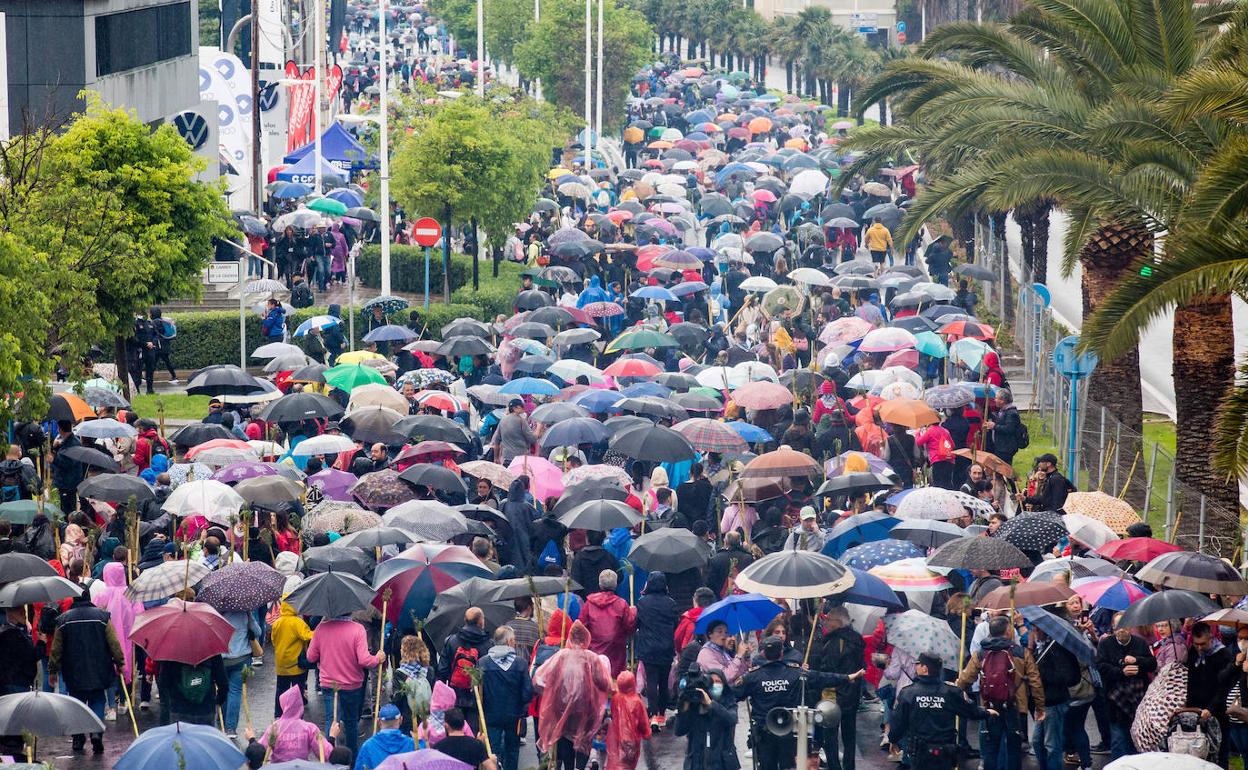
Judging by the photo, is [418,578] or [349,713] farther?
[418,578]

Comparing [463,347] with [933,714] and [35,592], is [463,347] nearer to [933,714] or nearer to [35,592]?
[35,592]

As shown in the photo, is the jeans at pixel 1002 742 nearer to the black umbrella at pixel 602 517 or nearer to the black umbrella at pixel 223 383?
the black umbrella at pixel 602 517

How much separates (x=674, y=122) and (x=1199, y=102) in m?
54.4

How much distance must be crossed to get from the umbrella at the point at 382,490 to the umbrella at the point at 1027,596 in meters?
6.16

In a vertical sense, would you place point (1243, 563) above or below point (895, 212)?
below

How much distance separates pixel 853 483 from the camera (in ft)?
62.8

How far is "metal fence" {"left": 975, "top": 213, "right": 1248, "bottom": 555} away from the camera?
1927cm

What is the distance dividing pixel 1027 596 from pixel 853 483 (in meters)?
4.57

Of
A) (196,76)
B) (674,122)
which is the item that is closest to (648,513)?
(196,76)

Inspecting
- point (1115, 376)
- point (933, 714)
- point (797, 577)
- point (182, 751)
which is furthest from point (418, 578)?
point (1115, 376)

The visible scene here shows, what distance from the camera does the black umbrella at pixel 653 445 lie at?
19984 millimetres

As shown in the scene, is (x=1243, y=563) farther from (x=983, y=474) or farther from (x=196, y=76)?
(x=196, y=76)

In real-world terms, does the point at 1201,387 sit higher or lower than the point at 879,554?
higher

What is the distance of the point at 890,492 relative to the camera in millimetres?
20656
